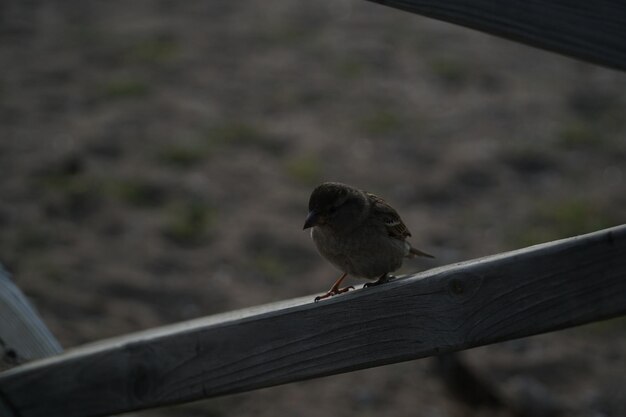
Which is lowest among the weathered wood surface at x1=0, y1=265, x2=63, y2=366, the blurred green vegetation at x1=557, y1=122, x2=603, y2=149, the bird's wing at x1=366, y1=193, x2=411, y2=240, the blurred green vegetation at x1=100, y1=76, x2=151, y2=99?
the blurred green vegetation at x1=557, y1=122, x2=603, y2=149

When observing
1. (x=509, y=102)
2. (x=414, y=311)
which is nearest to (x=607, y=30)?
(x=414, y=311)

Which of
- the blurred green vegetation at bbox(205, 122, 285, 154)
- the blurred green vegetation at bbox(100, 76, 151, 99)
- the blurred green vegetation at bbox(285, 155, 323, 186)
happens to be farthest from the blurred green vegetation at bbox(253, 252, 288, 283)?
the blurred green vegetation at bbox(100, 76, 151, 99)

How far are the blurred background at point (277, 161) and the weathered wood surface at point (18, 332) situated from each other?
2.08 m

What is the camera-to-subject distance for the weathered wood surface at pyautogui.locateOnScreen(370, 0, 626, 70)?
1911 mm

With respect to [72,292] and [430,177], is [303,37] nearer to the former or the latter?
[430,177]

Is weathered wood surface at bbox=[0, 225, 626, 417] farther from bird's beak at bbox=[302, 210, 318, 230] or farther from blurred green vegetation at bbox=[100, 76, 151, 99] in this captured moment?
blurred green vegetation at bbox=[100, 76, 151, 99]

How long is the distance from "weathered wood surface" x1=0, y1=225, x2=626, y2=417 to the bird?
103cm

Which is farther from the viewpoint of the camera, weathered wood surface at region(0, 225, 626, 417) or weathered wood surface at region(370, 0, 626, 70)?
weathered wood surface at region(0, 225, 626, 417)

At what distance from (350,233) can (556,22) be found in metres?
1.95

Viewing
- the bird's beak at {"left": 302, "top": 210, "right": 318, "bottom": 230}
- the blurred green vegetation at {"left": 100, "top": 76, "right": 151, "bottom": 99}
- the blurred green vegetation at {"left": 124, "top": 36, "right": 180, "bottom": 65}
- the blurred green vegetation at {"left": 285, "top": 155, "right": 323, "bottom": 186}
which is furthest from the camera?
the blurred green vegetation at {"left": 124, "top": 36, "right": 180, "bottom": 65}

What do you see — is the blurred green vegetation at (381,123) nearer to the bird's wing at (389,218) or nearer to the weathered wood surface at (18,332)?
the bird's wing at (389,218)

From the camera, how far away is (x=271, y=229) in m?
7.11

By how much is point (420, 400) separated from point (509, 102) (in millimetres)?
4490

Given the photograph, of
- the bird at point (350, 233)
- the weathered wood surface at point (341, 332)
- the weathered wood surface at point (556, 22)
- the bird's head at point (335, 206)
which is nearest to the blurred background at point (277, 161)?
the bird at point (350, 233)
